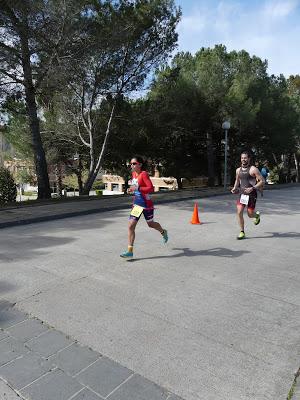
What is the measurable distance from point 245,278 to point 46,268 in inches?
110

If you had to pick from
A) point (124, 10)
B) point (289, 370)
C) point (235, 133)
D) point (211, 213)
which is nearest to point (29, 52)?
point (124, 10)

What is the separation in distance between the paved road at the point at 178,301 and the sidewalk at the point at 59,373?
12 cm

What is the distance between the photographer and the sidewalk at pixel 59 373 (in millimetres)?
2447

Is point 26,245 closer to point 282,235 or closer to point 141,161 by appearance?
point 141,161

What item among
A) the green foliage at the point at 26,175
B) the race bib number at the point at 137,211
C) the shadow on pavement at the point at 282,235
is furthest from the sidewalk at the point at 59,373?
the green foliage at the point at 26,175

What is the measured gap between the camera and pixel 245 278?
4.73 metres

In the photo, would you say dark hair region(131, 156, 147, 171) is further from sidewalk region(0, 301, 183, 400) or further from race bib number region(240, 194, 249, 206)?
sidewalk region(0, 301, 183, 400)

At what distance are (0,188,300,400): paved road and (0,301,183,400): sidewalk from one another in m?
0.12

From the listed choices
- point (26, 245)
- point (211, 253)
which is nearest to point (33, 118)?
point (26, 245)

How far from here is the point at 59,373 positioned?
266cm

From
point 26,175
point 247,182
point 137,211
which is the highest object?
point 26,175

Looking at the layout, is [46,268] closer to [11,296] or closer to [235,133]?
[11,296]

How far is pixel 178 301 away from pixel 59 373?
1.65m

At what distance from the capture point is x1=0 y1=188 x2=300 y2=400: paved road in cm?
273
